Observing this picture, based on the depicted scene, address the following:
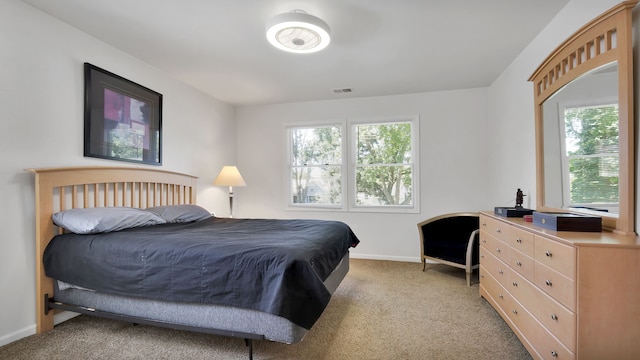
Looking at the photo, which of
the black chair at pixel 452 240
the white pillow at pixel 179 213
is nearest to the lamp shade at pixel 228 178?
the white pillow at pixel 179 213

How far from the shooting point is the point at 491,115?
3943 mm

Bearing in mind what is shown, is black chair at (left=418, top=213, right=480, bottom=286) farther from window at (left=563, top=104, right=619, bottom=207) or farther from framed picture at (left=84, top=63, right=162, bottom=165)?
framed picture at (left=84, top=63, right=162, bottom=165)

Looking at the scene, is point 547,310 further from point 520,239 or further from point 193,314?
point 193,314

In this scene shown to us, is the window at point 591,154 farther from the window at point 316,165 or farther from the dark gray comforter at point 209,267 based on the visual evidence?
the window at point 316,165

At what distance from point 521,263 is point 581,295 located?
63 centimetres

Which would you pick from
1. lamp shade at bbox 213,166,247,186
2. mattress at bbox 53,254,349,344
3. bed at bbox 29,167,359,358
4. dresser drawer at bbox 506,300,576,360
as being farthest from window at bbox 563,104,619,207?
lamp shade at bbox 213,166,247,186

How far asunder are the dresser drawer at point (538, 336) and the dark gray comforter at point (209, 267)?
1.20 meters

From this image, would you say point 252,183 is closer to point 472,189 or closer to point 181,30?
point 181,30

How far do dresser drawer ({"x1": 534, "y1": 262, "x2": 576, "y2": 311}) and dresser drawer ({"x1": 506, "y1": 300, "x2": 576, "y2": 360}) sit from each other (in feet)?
0.72

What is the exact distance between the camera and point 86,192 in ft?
8.38

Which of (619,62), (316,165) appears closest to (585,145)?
(619,62)

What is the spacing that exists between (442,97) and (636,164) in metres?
2.89

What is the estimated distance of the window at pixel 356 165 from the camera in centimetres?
443

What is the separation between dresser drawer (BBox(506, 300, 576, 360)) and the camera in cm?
150
